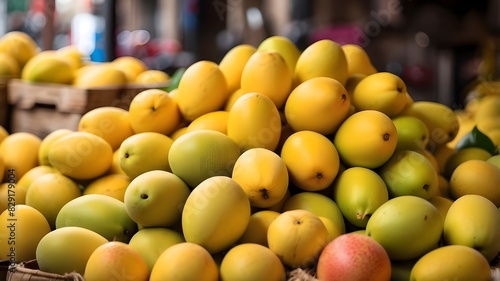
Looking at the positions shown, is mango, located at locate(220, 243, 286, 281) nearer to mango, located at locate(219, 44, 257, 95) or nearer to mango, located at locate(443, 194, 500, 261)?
mango, located at locate(443, 194, 500, 261)

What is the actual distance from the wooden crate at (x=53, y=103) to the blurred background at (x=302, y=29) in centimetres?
47

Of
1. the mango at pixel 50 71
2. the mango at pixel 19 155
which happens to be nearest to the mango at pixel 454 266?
the mango at pixel 19 155

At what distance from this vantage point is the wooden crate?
172 cm

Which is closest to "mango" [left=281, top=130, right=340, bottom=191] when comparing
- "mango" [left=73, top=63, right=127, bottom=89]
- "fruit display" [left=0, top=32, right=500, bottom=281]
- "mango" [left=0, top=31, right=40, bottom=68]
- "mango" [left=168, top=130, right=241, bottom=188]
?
"fruit display" [left=0, top=32, right=500, bottom=281]

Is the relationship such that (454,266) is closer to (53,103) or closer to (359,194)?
(359,194)

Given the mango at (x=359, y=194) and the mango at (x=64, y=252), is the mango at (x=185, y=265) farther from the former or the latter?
the mango at (x=359, y=194)

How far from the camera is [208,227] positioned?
3.38ft

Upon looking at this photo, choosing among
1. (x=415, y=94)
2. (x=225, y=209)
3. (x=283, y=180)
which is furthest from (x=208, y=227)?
(x=415, y=94)

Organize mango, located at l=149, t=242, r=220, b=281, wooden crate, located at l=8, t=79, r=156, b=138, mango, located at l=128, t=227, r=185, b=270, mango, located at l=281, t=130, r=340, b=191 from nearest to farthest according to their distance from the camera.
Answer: mango, located at l=149, t=242, r=220, b=281 → mango, located at l=128, t=227, r=185, b=270 → mango, located at l=281, t=130, r=340, b=191 → wooden crate, located at l=8, t=79, r=156, b=138

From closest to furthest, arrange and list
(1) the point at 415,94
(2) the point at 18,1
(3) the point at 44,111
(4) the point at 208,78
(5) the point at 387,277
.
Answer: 1. (5) the point at 387,277
2. (4) the point at 208,78
3. (3) the point at 44,111
4. (1) the point at 415,94
5. (2) the point at 18,1

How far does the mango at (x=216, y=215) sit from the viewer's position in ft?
3.38

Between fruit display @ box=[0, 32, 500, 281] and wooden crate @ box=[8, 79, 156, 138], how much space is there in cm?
24

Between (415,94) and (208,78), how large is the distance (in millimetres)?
3887

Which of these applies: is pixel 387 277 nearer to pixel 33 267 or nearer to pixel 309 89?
pixel 309 89
